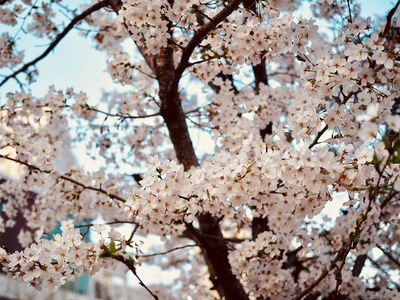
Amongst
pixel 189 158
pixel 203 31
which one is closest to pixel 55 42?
pixel 189 158

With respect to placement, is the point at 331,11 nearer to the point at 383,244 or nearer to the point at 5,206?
the point at 383,244

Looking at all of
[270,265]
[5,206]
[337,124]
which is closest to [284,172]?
[337,124]

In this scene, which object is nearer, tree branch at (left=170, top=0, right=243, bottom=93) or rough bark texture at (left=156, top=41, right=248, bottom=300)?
tree branch at (left=170, top=0, right=243, bottom=93)

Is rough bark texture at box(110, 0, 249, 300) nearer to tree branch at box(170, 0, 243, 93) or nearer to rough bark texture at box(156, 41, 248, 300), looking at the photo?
rough bark texture at box(156, 41, 248, 300)

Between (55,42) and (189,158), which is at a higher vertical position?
(55,42)

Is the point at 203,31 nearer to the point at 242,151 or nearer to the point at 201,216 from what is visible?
the point at 242,151

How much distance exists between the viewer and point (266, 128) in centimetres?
463

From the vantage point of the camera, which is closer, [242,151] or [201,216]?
[242,151]

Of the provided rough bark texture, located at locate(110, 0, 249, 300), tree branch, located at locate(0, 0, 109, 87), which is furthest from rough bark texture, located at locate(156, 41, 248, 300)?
tree branch, located at locate(0, 0, 109, 87)

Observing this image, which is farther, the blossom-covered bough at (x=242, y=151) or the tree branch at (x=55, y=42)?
the tree branch at (x=55, y=42)

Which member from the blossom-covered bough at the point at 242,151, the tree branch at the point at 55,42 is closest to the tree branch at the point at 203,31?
the blossom-covered bough at the point at 242,151

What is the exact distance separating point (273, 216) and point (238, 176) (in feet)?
4.63

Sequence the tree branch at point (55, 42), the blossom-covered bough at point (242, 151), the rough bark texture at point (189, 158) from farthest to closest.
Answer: the tree branch at point (55, 42) < the rough bark texture at point (189, 158) < the blossom-covered bough at point (242, 151)

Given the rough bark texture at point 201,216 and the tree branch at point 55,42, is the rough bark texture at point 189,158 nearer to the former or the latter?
the rough bark texture at point 201,216
